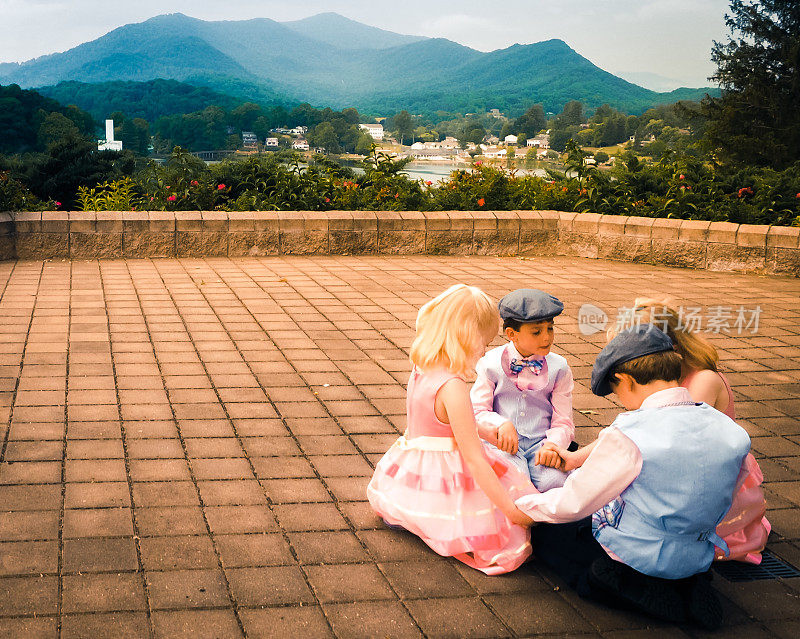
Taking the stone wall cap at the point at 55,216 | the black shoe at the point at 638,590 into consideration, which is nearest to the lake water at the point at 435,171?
the stone wall cap at the point at 55,216

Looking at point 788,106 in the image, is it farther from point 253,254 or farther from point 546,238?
point 253,254

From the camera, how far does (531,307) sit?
3371 millimetres

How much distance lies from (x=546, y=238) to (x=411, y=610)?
8503mm

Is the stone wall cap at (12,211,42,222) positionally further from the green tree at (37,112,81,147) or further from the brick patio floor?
the green tree at (37,112,81,147)

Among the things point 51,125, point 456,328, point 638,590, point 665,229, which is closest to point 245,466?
point 456,328

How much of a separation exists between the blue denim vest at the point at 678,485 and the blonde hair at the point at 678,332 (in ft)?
1.14

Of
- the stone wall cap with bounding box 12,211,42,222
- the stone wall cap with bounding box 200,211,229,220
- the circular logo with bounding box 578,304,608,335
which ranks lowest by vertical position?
the circular logo with bounding box 578,304,608,335

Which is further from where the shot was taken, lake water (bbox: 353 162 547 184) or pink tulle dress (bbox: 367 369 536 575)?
lake water (bbox: 353 162 547 184)

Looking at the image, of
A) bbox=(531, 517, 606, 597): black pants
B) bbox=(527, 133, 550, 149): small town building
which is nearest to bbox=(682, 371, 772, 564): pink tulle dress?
bbox=(531, 517, 606, 597): black pants

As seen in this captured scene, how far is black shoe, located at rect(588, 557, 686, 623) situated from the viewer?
9.23 ft

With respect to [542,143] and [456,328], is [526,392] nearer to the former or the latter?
[456,328]

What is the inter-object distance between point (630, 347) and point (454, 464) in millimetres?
882

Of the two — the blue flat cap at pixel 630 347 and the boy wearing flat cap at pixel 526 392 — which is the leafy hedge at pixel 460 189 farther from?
the blue flat cap at pixel 630 347

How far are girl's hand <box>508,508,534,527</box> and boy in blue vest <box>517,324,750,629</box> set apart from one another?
0.10 meters
